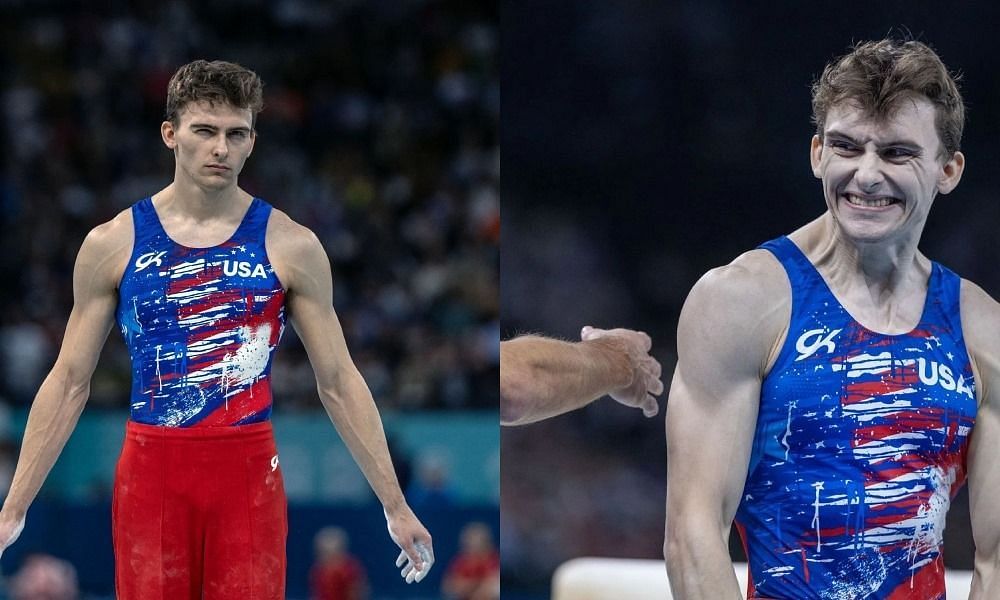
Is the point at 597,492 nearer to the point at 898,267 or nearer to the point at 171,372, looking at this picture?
the point at 171,372

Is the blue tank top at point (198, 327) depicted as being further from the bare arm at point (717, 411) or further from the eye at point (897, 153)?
the eye at point (897, 153)

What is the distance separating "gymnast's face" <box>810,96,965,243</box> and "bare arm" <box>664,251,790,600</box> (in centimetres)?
21

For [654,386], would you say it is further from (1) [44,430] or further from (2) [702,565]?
(1) [44,430]

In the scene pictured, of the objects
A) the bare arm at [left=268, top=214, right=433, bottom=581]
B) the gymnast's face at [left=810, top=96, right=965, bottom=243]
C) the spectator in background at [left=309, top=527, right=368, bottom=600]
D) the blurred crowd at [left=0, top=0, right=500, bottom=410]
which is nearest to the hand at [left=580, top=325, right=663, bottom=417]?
the bare arm at [left=268, top=214, right=433, bottom=581]

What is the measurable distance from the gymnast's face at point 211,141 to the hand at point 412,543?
3.93ft

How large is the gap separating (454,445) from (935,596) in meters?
6.73

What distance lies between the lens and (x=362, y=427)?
4.15m

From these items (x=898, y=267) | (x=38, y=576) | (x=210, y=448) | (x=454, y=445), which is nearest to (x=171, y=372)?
(x=210, y=448)

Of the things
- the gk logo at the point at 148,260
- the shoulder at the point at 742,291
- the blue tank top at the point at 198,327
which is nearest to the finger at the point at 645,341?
the blue tank top at the point at 198,327

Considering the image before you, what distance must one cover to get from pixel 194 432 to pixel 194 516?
279 millimetres

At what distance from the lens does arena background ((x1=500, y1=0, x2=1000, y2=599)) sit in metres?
3.72

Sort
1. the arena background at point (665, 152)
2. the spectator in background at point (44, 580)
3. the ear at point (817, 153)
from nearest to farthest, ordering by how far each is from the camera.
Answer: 1. the ear at point (817, 153)
2. the arena background at point (665, 152)
3. the spectator in background at point (44, 580)

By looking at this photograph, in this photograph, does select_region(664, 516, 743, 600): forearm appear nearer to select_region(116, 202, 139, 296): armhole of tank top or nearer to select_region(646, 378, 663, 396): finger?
select_region(646, 378, 663, 396): finger

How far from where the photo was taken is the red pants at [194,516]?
154 inches
